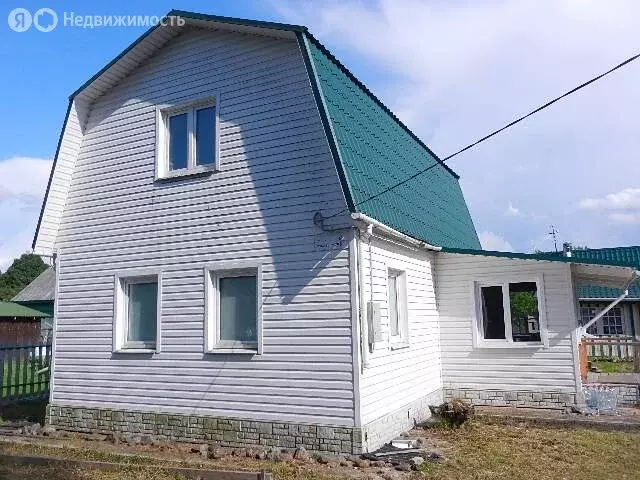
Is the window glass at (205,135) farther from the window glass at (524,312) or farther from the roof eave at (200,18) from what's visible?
the window glass at (524,312)

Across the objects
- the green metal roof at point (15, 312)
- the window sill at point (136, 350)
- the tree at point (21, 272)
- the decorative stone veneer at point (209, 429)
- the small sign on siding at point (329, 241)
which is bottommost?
the decorative stone veneer at point (209, 429)

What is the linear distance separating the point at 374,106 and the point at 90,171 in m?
6.15

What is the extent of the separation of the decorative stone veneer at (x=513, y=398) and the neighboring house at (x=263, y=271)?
0.04m

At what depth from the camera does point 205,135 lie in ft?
32.1

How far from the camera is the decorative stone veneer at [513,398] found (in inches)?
428

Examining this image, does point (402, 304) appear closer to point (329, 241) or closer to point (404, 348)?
point (404, 348)

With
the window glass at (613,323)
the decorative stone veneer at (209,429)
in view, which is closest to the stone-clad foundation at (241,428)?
the decorative stone veneer at (209,429)

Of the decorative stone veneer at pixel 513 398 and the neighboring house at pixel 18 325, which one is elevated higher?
the neighboring house at pixel 18 325

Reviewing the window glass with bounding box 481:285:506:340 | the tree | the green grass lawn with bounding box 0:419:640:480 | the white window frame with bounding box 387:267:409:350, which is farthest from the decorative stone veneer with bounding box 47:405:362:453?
the tree

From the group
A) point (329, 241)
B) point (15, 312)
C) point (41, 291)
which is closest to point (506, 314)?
point (329, 241)

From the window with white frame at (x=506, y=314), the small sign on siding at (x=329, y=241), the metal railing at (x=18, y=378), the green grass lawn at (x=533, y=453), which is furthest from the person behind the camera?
the metal railing at (x=18, y=378)

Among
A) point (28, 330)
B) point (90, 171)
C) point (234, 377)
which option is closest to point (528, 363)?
point (234, 377)

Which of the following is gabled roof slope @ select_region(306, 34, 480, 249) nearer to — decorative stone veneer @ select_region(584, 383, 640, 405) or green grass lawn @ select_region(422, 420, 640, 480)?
green grass lawn @ select_region(422, 420, 640, 480)

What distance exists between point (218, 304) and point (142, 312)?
1.80m
